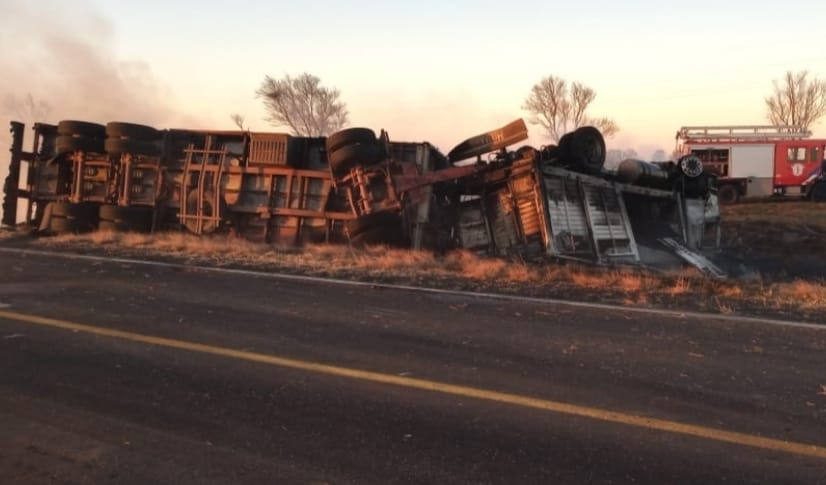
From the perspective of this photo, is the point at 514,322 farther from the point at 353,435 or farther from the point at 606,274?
the point at 606,274

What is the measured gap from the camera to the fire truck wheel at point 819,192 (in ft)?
99.5

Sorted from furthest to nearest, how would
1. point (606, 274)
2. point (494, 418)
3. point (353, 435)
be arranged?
point (606, 274), point (494, 418), point (353, 435)

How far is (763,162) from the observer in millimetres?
31156

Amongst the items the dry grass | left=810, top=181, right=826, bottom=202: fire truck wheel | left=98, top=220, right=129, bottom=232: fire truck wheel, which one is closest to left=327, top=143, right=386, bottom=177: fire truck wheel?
the dry grass

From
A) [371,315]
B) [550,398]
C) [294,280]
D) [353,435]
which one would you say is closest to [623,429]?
[550,398]

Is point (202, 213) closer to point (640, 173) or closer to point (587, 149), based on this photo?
point (587, 149)

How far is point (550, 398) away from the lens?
456 centimetres

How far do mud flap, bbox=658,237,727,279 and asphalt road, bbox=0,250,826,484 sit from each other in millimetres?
7175

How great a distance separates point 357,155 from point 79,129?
708 cm

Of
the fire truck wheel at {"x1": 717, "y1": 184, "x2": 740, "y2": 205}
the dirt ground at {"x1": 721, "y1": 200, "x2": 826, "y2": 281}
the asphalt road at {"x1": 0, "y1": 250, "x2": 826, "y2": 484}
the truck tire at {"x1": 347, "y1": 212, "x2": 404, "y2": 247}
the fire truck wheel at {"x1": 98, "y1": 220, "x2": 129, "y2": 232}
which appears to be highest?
the fire truck wheel at {"x1": 717, "y1": 184, "x2": 740, "y2": 205}

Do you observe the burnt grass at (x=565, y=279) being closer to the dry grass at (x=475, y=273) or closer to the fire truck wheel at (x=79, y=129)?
the dry grass at (x=475, y=273)

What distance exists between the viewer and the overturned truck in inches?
528

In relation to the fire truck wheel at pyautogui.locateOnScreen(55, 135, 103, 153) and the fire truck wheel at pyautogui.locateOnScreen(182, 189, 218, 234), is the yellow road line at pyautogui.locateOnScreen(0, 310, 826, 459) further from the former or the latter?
the fire truck wheel at pyautogui.locateOnScreen(55, 135, 103, 153)

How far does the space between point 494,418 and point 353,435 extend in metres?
0.88
